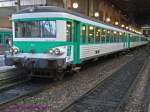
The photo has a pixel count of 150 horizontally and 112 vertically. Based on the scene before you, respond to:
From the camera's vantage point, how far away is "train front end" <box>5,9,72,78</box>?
10.4 m

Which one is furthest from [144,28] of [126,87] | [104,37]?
[126,87]

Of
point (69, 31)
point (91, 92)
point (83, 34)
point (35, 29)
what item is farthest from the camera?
point (83, 34)

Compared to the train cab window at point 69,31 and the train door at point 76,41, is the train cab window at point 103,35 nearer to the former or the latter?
the train door at point 76,41

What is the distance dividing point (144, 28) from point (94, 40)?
3903 inches

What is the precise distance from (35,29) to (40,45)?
75 centimetres

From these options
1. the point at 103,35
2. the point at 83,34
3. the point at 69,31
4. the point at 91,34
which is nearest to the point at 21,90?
the point at 69,31

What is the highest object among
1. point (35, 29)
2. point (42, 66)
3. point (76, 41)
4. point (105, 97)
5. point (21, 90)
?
point (35, 29)

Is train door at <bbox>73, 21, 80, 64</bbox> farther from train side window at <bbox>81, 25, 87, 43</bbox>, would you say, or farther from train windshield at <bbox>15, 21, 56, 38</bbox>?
train windshield at <bbox>15, 21, 56, 38</bbox>

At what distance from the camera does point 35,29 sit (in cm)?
1120

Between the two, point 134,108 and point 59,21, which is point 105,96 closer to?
point 134,108

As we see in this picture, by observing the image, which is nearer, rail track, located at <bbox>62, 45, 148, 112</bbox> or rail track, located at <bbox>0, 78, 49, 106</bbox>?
rail track, located at <bbox>62, 45, 148, 112</bbox>

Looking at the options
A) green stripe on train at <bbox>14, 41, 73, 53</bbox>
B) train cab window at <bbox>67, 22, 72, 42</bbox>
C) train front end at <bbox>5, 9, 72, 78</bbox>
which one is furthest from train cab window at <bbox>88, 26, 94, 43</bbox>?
green stripe on train at <bbox>14, 41, 73, 53</bbox>

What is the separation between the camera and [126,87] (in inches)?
432

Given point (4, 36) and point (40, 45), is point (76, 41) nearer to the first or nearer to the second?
point (40, 45)
